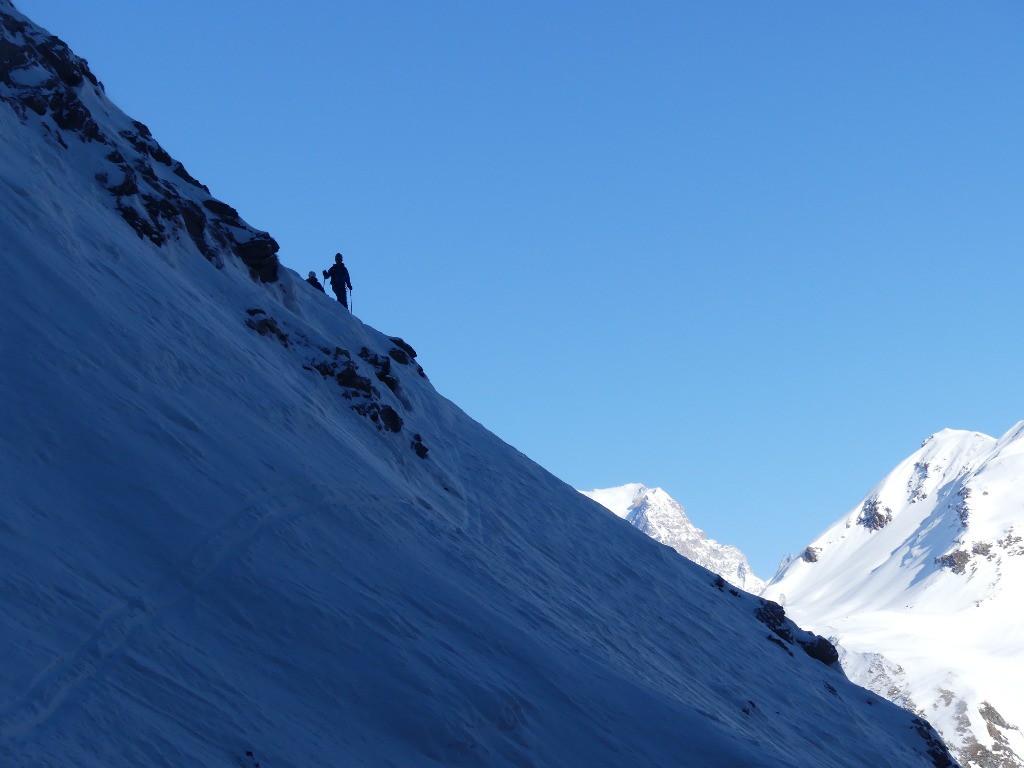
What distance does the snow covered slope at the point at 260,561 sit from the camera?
41.8 ft

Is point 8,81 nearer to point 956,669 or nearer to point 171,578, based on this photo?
point 171,578

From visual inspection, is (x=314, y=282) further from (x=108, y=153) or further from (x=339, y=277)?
(x=108, y=153)

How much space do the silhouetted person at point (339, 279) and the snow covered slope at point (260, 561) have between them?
5.46 m

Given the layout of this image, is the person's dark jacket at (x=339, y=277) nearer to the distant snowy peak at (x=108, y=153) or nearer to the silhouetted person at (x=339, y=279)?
the silhouetted person at (x=339, y=279)

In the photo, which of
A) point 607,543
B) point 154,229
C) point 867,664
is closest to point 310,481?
point 154,229

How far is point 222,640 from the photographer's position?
45.7ft

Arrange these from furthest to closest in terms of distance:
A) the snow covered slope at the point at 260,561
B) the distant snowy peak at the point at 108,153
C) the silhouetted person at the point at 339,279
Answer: the silhouetted person at the point at 339,279, the distant snowy peak at the point at 108,153, the snow covered slope at the point at 260,561

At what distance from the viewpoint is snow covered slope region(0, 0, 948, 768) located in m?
12.7

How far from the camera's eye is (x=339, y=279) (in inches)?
1464

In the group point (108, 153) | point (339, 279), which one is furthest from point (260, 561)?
point (339, 279)

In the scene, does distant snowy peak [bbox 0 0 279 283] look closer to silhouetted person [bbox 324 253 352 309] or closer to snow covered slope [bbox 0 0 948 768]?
snow covered slope [bbox 0 0 948 768]

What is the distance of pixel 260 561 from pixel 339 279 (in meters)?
22.1

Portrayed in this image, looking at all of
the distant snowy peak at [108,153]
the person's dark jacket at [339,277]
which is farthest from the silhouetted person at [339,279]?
the distant snowy peak at [108,153]

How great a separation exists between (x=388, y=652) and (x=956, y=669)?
169 m
